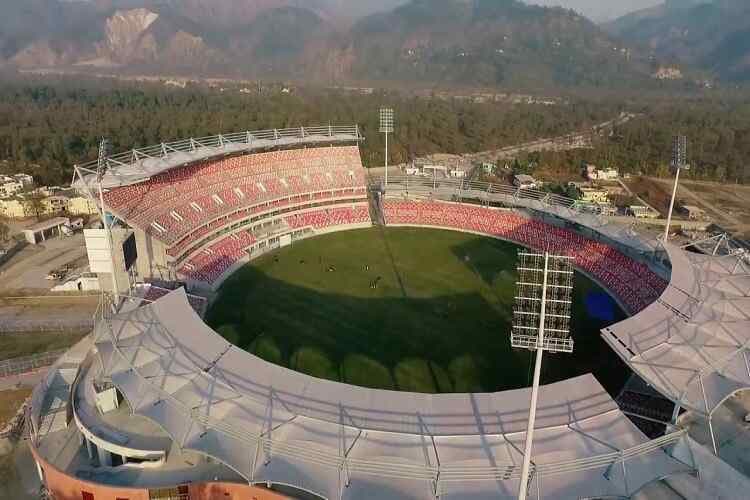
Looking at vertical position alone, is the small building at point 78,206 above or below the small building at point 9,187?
below

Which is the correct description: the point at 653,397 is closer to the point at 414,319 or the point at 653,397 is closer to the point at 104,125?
the point at 414,319

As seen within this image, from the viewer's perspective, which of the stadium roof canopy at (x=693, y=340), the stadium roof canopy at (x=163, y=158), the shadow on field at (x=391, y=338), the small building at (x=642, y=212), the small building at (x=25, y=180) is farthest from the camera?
the small building at (x=25, y=180)

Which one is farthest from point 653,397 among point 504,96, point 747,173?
point 504,96

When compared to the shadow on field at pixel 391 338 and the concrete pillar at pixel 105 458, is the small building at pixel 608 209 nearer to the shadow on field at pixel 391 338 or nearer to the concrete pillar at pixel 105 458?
the shadow on field at pixel 391 338

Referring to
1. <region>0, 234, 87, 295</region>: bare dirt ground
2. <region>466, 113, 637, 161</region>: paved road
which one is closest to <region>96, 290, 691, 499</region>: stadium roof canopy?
<region>0, 234, 87, 295</region>: bare dirt ground

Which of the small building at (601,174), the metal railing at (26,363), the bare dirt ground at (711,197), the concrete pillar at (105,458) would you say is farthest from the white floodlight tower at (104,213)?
the small building at (601,174)

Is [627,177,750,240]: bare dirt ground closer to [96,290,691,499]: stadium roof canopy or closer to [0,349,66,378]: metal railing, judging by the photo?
[96,290,691,499]: stadium roof canopy
